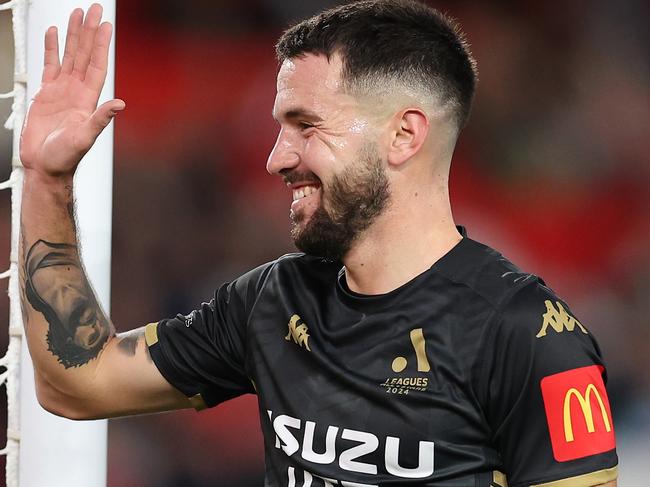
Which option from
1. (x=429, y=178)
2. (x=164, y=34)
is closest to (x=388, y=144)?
(x=429, y=178)

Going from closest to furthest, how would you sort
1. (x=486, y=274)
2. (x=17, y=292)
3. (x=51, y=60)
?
(x=486, y=274)
(x=51, y=60)
(x=17, y=292)

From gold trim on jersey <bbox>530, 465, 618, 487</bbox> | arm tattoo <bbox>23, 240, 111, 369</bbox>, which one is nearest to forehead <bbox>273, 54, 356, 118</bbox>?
arm tattoo <bbox>23, 240, 111, 369</bbox>

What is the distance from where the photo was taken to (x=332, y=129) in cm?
117

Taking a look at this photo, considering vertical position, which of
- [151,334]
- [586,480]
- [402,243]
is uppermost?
[402,243]

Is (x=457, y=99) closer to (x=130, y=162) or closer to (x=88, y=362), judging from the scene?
(x=88, y=362)

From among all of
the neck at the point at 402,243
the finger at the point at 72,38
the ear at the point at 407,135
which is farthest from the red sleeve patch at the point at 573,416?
the finger at the point at 72,38

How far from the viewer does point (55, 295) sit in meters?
1.25

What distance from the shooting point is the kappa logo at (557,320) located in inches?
40.8

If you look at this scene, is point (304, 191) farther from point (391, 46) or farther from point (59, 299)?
point (59, 299)

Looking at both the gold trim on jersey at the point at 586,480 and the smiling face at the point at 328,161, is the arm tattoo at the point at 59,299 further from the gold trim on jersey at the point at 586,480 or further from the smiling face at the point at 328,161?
the gold trim on jersey at the point at 586,480

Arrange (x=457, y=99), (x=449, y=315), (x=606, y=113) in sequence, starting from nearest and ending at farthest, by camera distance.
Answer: (x=449, y=315), (x=457, y=99), (x=606, y=113)

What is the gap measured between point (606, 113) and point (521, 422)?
2.28 metres

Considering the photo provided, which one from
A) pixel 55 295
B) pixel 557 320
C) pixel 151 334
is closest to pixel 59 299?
pixel 55 295

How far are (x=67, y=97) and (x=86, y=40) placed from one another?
0.08 meters
